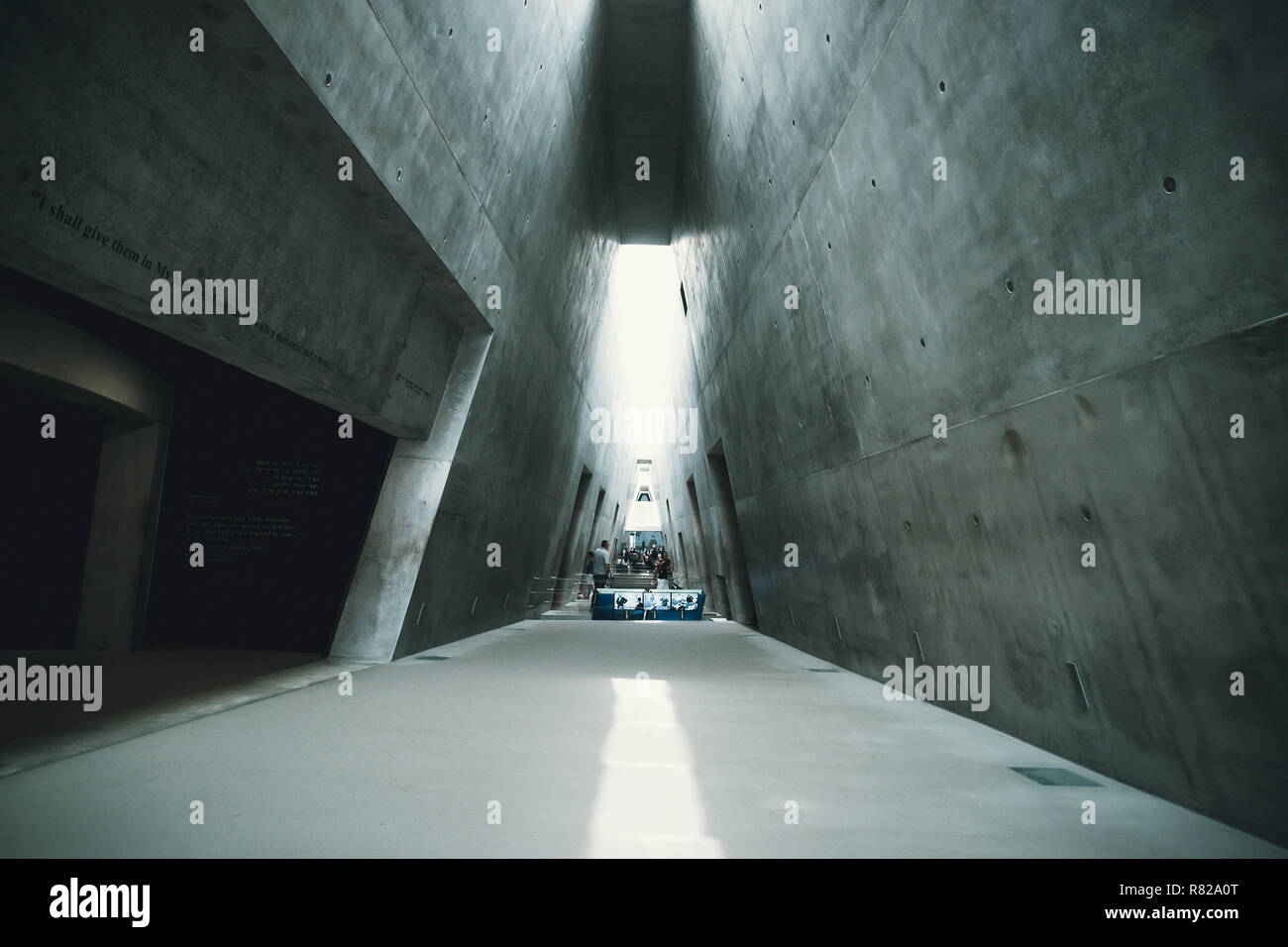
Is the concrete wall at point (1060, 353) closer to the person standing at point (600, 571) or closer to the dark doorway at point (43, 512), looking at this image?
the dark doorway at point (43, 512)

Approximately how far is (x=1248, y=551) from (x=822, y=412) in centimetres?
559

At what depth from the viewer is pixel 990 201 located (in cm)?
454

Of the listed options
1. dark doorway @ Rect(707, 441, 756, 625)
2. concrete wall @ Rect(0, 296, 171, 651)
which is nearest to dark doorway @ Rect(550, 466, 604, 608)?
dark doorway @ Rect(707, 441, 756, 625)

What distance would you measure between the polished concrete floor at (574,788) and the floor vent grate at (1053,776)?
0.08 metres

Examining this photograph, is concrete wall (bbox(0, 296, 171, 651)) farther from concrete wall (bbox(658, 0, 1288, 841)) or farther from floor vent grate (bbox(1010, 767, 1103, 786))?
floor vent grate (bbox(1010, 767, 1103, 786))

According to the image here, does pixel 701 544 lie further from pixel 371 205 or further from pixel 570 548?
pixel 371 205

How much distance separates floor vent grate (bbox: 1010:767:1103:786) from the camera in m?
4.30

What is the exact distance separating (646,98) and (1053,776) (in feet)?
44.8

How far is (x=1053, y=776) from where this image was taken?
4.44m

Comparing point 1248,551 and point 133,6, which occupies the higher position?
point 133,6

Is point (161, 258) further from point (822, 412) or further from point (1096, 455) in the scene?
point (822, 412)

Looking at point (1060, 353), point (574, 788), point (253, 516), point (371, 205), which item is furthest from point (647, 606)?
point (1060, 353)

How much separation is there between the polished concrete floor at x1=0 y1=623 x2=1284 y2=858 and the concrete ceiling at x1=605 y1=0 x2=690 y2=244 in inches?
429
